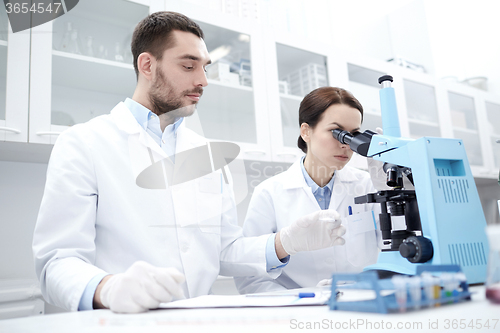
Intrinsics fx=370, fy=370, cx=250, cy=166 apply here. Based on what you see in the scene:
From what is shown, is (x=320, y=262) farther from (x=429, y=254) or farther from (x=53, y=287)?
(x=53, y=287)

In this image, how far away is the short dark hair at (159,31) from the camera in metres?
1.31

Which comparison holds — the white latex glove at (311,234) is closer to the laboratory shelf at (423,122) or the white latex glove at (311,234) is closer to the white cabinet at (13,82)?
the white cabinet at (13,82)

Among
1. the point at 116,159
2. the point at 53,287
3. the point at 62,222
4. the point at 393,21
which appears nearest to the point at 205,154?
the point at 116,159

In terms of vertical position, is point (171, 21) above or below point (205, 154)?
above

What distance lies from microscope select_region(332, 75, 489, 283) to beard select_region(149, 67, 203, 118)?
674 millimetres

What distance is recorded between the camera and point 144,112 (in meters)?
1.26

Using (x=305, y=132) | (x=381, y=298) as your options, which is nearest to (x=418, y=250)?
(x=381, y=298)

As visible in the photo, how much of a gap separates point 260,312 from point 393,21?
12.3 feet

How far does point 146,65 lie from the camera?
133cm

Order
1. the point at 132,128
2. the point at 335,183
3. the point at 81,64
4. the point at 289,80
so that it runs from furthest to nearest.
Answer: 1. the point at 289,80
2. the point at 81,64
3. the point at 335,183
4. the point at 132,128

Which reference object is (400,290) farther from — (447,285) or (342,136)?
(342,136)

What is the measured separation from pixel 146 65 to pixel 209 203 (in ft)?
1.79

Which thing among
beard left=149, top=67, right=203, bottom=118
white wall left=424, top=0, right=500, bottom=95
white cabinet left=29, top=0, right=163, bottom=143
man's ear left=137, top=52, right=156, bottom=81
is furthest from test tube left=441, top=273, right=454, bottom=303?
white wall left=424, top=0, right=500, bottom=95

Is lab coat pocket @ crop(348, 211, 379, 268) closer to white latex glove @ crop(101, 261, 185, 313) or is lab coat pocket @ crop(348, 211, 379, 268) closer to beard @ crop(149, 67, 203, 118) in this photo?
beard @ crop(149, 67, 203, 118)
